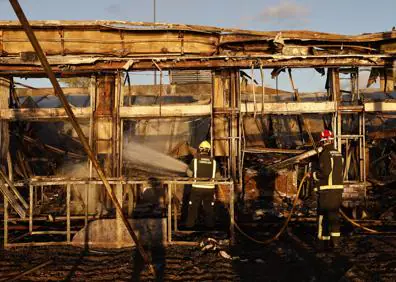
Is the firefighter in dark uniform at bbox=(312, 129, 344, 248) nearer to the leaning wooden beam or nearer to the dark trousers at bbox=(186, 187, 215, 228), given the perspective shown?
the dark trousers at bbox=(186, 187, 215, 228)

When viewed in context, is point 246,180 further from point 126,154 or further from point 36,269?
point 36,269

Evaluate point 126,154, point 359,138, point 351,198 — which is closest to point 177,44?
point 126,154

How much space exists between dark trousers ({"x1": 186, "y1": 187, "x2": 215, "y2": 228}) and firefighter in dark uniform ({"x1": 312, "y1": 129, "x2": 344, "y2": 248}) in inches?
89.1

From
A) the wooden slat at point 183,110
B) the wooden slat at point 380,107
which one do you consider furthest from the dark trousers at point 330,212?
the wooden slat at point 380,107

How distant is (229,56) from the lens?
35.6 feet

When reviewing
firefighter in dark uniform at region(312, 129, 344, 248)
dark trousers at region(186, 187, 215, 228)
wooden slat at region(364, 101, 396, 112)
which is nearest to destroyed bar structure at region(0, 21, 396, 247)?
wooden slat at region(364, 101, 396, 112)

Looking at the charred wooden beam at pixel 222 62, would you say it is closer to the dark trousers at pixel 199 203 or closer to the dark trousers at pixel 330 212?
the dark trousers at pixel 199 203

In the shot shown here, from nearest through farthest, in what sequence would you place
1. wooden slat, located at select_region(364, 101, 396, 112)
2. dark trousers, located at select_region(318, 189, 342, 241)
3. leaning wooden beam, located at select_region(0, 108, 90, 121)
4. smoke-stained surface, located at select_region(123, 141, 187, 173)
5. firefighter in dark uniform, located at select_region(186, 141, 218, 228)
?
1. dark trousers, located at select_region(318, 189, 342, 241)
2. firefighter in dark uniform, located at select_region(186, 141, 218, 228)
3. wooden slat, located at select_region(364, 101, 396, 112)
4. leaning wooden beam, located at select_region(0, 108, 90, 121)
5. smoke-stained surface, located at select_region(123, 141, 187, 173)

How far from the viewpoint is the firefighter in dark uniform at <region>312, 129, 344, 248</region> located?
8280mm

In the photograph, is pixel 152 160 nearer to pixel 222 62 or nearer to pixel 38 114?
pixel 38 114

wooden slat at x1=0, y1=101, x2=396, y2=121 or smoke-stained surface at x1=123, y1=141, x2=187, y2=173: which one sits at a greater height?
wooden slat at x1=0, y1=101, x2=396, y2=121

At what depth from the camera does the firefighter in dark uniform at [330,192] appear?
8.28 m

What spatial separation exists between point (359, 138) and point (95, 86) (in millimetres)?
6702

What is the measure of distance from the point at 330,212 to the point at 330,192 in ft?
1.20
